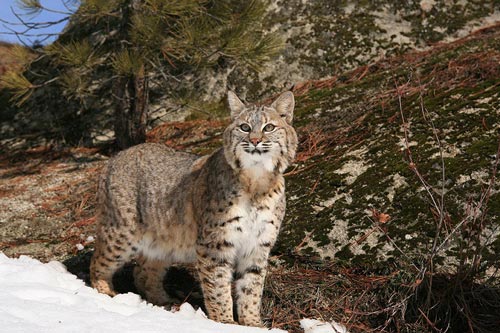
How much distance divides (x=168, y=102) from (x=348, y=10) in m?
3.21

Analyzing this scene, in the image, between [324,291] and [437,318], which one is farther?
[324,291]

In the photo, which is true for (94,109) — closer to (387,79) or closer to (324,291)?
(387,79)

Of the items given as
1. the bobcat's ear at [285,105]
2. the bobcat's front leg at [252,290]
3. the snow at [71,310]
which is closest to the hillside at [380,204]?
the bobcat's front leg at [252,290]

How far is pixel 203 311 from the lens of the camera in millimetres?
4316

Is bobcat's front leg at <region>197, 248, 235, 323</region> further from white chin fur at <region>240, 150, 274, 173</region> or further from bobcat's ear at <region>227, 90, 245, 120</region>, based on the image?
bobcat's ear at <region>227, 90, 245, 120</region>

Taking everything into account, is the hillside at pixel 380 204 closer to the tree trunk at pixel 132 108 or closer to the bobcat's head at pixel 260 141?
the tree trunk at pixel 132 108

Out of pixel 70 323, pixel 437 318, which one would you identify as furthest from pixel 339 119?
pixel 70 323

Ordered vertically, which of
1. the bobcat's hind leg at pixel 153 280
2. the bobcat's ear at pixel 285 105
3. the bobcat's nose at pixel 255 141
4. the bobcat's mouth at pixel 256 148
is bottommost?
the bobcat's hind leg at pixel 153 280

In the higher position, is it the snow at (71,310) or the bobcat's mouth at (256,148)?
the bobcat's mouth at (256,148)

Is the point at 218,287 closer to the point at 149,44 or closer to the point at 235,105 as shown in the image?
the point at 235,105

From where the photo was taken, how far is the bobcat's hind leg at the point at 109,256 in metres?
4.64

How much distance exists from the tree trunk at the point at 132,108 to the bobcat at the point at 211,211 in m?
3.36

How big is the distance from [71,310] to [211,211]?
1.12m

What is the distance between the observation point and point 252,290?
404 centimetres
